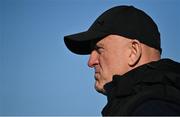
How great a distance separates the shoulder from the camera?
1.82 meters

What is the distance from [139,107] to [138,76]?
1.27ft

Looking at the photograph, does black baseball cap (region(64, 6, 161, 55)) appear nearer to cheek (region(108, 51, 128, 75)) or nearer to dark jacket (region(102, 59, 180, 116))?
cheek (region(108, 51, 128, 75))

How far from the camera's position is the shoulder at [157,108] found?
1817 millimetres

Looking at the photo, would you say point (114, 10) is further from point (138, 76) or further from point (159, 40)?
point (138, 76)

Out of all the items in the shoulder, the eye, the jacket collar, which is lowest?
the shoulder

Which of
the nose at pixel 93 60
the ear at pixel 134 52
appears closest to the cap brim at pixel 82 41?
the nose at pixel 93 60

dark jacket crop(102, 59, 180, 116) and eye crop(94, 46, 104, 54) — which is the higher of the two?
eye crop(94, 46, 104, 54)

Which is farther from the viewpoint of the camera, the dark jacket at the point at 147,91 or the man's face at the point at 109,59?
the man's face at the point at 109,59

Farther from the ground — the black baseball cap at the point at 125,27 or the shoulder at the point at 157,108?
the black baseball cap at the point at 125,27

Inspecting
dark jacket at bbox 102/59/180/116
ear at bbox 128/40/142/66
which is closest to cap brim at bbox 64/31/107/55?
ear at bbox 128/40/142/66

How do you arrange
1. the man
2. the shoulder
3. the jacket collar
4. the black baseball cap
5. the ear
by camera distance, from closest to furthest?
1. the shoulder
2. the man
3. the jacket collar
4. the ear
5. the black baseball cap

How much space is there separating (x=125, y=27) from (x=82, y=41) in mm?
371

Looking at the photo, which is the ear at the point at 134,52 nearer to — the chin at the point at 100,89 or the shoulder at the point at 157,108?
the chin at the point at 100,89

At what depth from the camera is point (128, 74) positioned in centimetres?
237
